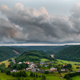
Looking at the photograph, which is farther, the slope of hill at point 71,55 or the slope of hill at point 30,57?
the slope of hill at point 71,55

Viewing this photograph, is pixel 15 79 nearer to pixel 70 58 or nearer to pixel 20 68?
pixel 20 68

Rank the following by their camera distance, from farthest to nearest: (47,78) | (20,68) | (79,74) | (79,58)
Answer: (79,58) → (20,68) → (79,74) → (47,78)

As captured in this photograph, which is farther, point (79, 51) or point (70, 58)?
point (79, 51)

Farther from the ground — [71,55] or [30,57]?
[30,57]

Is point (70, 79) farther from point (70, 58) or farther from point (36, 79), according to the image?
point (70, 58)

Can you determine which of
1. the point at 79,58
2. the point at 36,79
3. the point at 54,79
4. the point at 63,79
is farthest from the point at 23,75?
the point at 79,58

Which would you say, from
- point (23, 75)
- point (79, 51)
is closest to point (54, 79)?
point (23, 75)

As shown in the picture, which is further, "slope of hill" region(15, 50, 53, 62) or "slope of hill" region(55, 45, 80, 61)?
"slope of hill" region(55, 45, 80, 61)

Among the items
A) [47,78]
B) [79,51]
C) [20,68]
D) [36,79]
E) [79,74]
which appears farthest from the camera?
[79,51]

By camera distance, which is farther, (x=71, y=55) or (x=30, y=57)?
(x=71, y=55)
